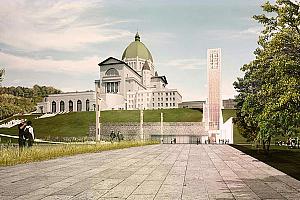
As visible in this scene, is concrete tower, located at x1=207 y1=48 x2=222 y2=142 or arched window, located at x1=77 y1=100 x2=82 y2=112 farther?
arched window, located at x1=77 y1=100 x2=82 y2=112

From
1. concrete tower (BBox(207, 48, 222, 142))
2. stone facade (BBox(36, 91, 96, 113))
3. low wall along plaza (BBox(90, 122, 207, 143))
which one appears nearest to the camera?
concrete tower (BBox(207, 48, 222, 142))

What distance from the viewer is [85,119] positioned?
3871 inches

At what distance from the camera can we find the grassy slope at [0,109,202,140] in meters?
83.3

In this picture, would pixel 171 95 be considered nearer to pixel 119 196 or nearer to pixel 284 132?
pixel 284 132

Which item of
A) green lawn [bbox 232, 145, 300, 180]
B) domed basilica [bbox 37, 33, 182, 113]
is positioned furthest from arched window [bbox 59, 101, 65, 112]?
green lawn [bbox 232, 145, 300, 180]

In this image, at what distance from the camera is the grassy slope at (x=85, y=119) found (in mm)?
83287

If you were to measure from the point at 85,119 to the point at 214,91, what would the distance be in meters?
39.7

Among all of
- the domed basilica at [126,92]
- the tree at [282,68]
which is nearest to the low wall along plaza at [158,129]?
the domed basilica at [126,92]

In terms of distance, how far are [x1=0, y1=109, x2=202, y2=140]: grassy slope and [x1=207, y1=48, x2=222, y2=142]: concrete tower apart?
13244mm

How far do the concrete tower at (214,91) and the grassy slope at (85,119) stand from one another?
13244 mm

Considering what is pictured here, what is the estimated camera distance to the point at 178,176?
11992 millimetres

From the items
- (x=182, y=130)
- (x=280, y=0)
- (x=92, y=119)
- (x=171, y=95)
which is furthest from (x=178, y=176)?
(x=171, y=95)

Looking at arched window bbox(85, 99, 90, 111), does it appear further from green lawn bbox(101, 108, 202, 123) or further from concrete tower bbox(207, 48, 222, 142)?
concrete tower bbox(207, 48, 222, 142)

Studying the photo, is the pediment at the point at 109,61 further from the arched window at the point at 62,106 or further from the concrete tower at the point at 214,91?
the concrete tower at the point at 214,91
